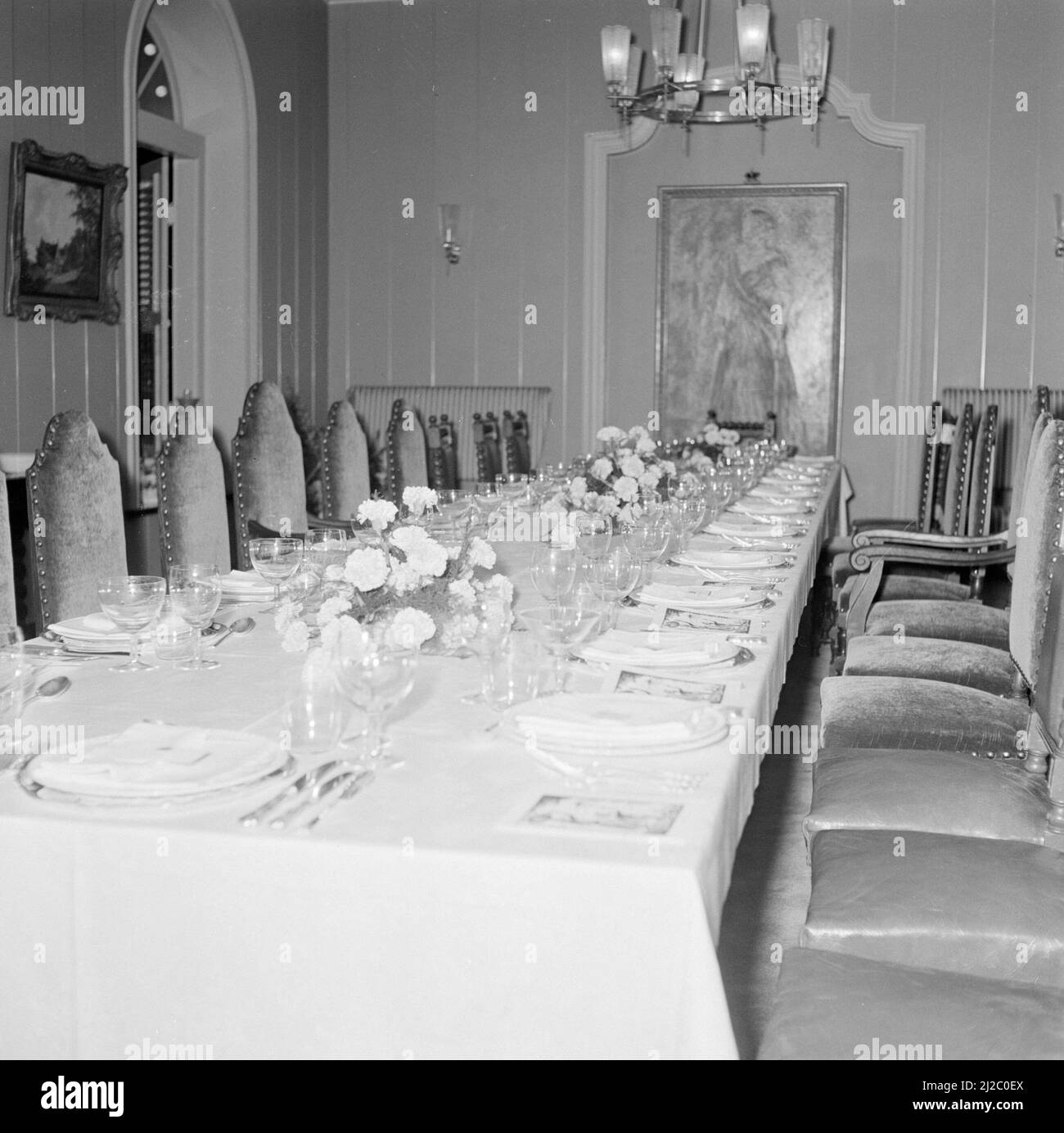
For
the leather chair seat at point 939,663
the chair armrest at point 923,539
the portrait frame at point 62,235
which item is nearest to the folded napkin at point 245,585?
the leather chair seat at point 939,663

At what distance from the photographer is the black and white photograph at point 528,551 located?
1298 mm

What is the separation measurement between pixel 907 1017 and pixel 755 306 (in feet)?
25.9

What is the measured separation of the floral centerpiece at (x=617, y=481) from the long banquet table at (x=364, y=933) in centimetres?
221

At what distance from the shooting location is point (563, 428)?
9289 mm

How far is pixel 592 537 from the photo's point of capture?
262 centimetres

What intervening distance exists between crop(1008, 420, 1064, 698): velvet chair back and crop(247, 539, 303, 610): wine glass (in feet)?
4.50

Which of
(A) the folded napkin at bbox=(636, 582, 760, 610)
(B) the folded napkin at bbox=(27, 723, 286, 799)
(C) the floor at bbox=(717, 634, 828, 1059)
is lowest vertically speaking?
(C) the floor at bbox=(717, 634, 828, 1059)

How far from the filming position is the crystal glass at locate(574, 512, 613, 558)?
2.59m

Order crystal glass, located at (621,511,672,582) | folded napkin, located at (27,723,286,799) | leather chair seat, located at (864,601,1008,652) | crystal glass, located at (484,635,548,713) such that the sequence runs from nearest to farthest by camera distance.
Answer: folded napkin, located at (27,723,286,799)
crystal glass, located at (484,635,548,713)
crystal glass, located at (621,511,672,582)
leather chair seat, located at (864,601,1008,652)

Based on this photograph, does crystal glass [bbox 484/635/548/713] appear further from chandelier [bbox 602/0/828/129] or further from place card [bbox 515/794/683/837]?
chandelier [bbox 602/0/828/129]

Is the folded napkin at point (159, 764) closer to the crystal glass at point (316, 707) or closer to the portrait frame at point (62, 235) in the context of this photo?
the crystal glass at point (316, 707)

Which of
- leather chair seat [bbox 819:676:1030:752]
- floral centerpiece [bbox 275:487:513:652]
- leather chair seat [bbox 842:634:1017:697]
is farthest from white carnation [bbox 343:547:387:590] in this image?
leather chair seat [bbox 842:634:1017:697]

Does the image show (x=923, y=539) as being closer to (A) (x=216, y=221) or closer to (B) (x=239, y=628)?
(B) (x=239, y=628)

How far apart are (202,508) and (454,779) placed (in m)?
2.69
